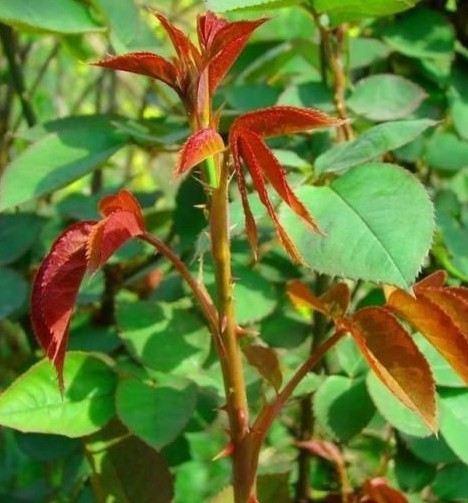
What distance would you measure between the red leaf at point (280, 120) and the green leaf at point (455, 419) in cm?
36

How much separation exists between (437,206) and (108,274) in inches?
15.5

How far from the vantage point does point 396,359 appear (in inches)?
29.9

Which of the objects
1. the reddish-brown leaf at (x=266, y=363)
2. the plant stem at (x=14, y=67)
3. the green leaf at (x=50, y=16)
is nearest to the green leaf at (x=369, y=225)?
the reddish-brown leaf at (x=266, y=363)

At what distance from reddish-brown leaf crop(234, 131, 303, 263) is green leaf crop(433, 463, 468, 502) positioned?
460 millimetres

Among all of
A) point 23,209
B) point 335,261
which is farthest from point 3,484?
point 335,261

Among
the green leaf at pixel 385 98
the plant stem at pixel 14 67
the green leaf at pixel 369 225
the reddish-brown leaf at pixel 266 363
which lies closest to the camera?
the green leaf at pixel 369 225

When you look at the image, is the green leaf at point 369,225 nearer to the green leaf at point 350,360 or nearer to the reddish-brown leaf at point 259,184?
the reddish-brown leaf at point 259,184

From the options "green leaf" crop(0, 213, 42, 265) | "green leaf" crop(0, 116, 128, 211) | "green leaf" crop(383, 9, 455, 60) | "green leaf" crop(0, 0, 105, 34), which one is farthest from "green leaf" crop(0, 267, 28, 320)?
"green leaf" crop(383, 9, 455, 60)

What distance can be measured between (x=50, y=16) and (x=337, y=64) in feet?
1.00

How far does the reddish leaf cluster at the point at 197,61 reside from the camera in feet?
2.24

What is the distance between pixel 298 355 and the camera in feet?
4.09

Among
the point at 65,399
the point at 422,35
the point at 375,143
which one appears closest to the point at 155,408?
the point at 65,399

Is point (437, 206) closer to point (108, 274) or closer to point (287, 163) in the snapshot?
point (287, 163)

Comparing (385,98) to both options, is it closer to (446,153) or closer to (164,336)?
(446,153)
